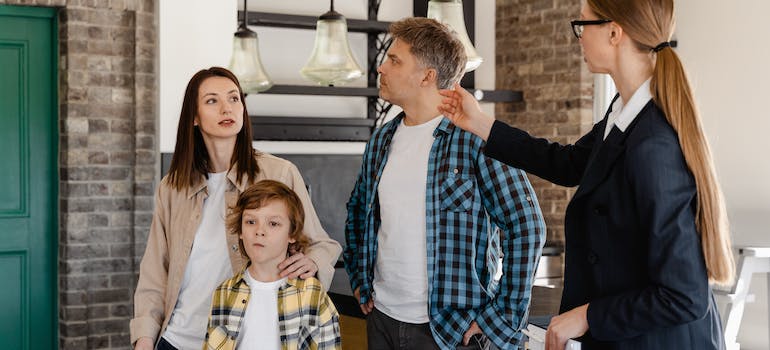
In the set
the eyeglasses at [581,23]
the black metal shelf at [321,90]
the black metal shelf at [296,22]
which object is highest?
the black metal shelf at [296,22]

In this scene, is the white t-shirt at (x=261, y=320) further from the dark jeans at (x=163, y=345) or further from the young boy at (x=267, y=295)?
the dark jeans at (x=163, y=345)

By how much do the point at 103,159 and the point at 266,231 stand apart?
2620 mm

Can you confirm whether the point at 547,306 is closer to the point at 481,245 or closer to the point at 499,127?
the point at 481,245

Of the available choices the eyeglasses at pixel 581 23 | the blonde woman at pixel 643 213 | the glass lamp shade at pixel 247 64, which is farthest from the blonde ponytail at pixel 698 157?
the glass lamp shade at pixel 247 64

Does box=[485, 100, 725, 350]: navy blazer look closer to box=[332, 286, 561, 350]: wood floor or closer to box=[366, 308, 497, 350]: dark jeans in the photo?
box=[366, 308, 497, 350]: dark jeans

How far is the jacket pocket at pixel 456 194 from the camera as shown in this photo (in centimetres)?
247

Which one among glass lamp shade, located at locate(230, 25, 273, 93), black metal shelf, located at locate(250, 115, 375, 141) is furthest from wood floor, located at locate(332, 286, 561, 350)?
black metal shelf, located at locate(250, 115, 375, 141)

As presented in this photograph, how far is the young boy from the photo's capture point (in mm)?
2424

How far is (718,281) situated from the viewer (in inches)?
66.4

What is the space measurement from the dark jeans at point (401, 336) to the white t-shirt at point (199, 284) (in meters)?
0.41

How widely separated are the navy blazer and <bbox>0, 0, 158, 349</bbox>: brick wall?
3.45 meters

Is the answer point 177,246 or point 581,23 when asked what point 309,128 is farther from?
point 581,23

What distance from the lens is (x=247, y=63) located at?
15.3 feet

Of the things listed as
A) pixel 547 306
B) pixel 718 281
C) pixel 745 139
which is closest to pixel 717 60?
pixel 745 139
